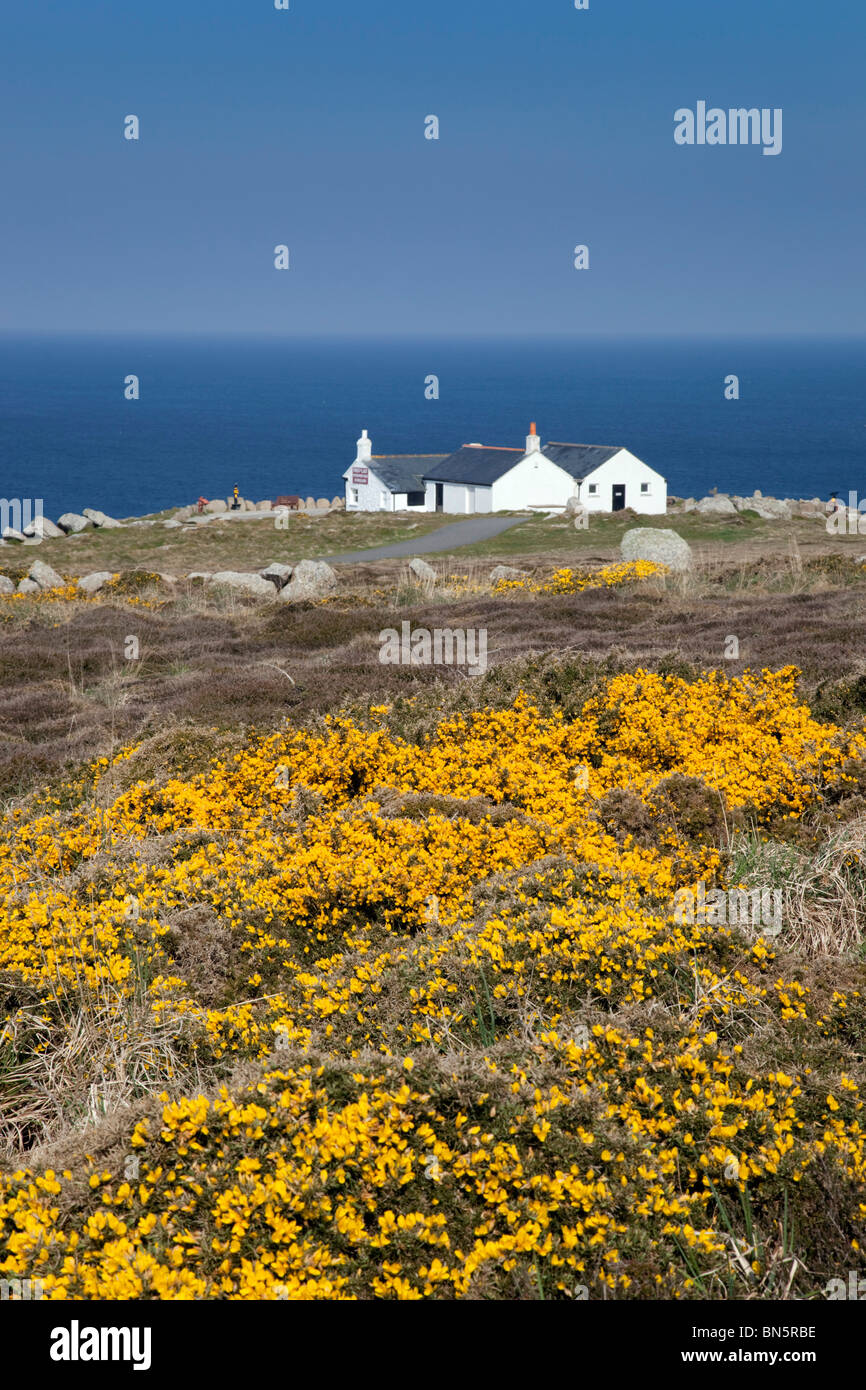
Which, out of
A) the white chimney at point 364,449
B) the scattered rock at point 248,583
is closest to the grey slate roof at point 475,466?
the white chimney at point 364,449

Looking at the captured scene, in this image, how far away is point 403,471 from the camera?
88.9 metres

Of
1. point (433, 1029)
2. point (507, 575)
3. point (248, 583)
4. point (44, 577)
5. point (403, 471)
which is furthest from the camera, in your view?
point (403, 471)

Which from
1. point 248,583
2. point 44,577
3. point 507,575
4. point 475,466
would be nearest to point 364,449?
point 475,466

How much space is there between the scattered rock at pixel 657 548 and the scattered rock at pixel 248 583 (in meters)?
12.6

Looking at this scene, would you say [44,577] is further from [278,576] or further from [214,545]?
[214,545]

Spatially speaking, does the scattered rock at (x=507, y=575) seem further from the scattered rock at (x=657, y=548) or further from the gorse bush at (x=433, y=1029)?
the gorse bush at (x=433, y=1029)

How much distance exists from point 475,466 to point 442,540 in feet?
81.0

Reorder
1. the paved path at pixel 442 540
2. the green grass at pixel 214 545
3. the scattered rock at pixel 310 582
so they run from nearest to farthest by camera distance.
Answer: the scattered rock at pixel 310 582
the green grass at pixel 214 545
the paved path at pixel 442 540

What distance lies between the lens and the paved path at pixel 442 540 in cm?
5456
